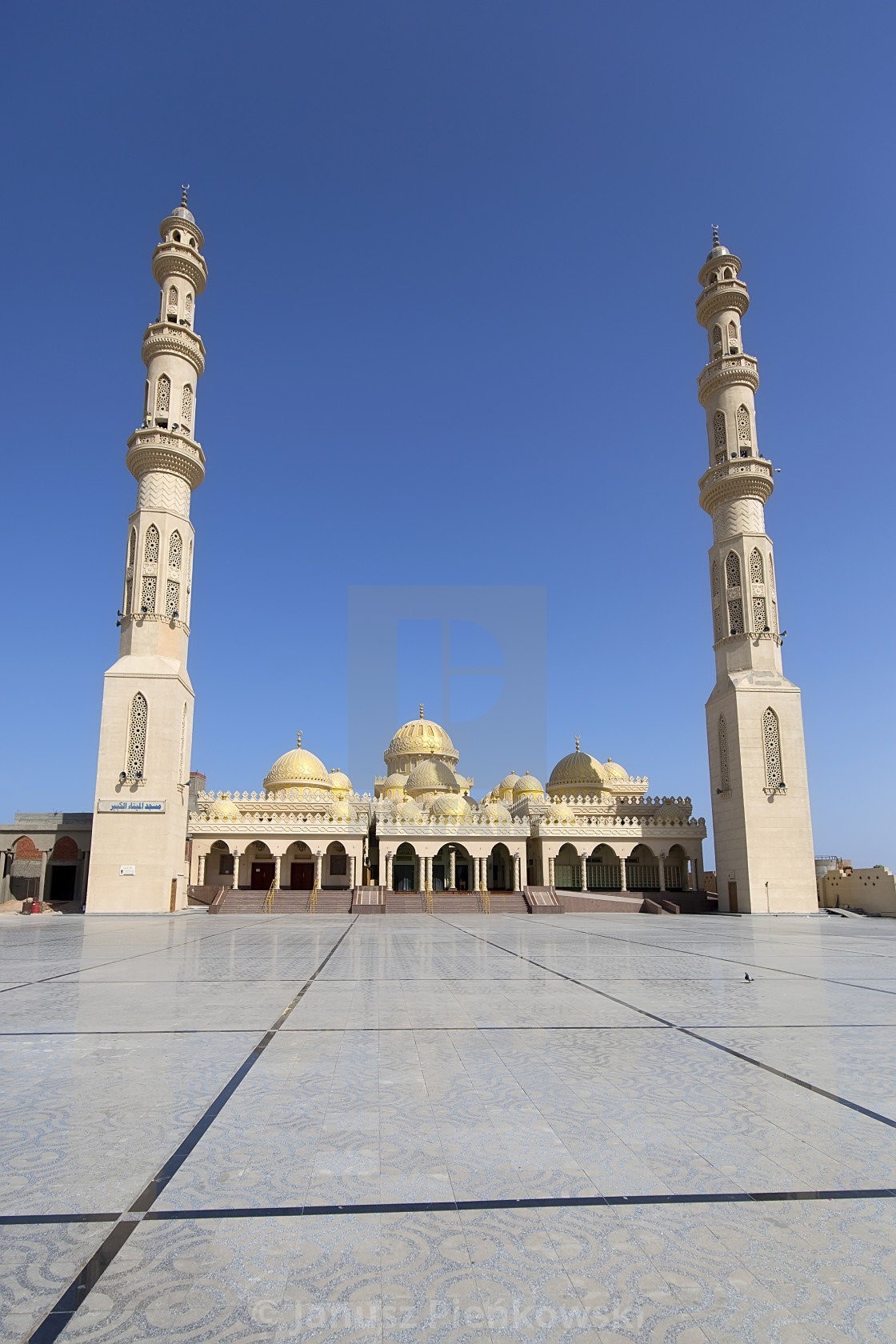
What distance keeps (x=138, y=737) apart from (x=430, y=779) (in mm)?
16694

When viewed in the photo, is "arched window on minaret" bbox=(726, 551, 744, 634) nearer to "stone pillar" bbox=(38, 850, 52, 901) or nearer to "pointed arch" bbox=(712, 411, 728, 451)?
"pointed arch" bbox=(712, 411, 728, 451)

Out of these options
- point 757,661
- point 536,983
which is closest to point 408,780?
point 757,661

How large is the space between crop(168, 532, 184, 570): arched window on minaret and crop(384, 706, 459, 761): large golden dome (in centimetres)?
1924

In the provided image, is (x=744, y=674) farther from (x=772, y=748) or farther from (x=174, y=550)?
(x=174, y=550)

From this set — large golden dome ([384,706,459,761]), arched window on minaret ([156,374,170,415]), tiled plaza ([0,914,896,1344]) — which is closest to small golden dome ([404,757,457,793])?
large golden dome ([384,706,459,761])

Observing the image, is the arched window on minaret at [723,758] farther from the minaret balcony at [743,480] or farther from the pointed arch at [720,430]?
the pointed arch at [720,430]

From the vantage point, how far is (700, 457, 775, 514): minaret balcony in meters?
27.8

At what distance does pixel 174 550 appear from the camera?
2644 centimetres

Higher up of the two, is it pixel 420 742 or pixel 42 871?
pixel 420 742

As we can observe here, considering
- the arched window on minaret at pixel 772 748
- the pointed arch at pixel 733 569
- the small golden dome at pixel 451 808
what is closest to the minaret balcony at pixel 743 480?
the pointed arch at pixel 733 569

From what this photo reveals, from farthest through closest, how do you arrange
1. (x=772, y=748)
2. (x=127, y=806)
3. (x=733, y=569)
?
(x=733, y=569), (x=772, y=748), (x=127, y=806)

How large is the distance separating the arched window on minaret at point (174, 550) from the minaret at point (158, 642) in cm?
3

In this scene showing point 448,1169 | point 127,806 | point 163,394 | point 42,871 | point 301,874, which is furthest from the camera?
point 301,874

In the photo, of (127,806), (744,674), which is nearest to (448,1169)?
(127,806)
